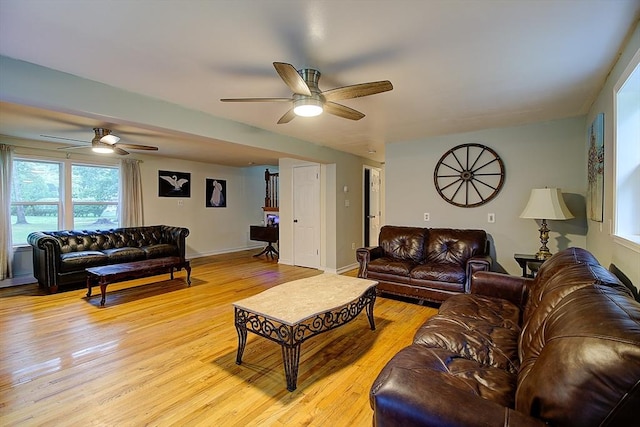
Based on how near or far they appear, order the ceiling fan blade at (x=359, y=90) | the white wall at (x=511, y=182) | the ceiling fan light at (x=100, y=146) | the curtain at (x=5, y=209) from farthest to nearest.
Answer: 1. the curtain at (x=5, y=209)
2. the ceiling fan light at (x=100, y=146)
3. the white wall at (x=511, y=182)
4. the ceiling fan blade at (x=359, y=90)

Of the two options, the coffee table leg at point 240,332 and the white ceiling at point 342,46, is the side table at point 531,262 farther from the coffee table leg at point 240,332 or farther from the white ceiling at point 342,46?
the coffee table leg at point 240,332

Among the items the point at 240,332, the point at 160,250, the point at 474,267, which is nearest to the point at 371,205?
the point at 474,267

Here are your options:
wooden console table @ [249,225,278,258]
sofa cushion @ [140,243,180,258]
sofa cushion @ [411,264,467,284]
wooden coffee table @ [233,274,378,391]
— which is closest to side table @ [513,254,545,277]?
sofa cushion @ [411,264,467,284]

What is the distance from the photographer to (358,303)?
271cm

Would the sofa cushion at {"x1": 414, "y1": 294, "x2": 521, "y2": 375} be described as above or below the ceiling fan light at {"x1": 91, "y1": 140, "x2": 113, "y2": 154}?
below

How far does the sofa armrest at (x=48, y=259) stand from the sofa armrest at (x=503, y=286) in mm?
5147

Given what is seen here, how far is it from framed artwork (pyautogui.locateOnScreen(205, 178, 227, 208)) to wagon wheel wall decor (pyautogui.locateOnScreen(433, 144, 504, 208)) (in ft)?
17.1

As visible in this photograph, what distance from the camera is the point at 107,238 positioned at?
5.06m

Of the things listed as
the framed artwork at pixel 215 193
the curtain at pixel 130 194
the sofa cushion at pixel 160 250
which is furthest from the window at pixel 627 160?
the framed artwork at pixel 215 193

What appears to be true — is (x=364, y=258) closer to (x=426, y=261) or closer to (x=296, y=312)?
(x=426, y=261)

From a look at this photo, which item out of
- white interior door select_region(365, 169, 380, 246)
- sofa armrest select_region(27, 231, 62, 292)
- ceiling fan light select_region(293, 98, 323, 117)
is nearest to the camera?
ceiling fan light select_region(293, 98, 323, 117)

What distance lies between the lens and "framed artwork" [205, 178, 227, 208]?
7.35 m

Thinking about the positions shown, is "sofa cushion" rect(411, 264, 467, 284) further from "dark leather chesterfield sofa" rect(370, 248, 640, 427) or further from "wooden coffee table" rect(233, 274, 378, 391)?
"dark leather chesterfield sofa" rect(370, 248, 640, 427)

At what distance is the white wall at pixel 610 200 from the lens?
5.74 ft
